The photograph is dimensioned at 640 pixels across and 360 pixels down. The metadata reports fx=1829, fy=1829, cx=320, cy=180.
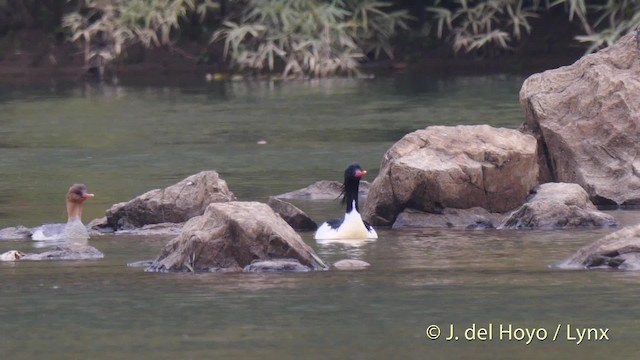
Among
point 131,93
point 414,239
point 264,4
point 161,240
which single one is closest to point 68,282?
point 161,240

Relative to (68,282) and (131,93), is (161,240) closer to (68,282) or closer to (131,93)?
(68,282)

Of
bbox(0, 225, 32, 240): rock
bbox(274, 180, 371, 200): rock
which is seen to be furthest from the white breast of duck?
bbox(274, 180, 371, 200): rock

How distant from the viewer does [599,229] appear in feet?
42.8

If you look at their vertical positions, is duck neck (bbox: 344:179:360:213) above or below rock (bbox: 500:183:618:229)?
above

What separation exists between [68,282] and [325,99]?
16673mm

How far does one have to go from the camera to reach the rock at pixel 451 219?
13.7 metres

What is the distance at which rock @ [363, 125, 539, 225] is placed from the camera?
544 inches

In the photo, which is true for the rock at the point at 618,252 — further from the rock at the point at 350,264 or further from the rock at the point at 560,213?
the rock at the point at 560,213

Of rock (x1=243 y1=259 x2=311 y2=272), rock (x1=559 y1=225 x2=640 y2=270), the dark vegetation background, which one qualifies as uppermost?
rock (x1=559 y1=225 x2=640 y2=270)

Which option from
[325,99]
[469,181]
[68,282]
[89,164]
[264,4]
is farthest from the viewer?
[264,4]

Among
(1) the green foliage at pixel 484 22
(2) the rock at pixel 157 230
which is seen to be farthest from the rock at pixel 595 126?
(1) the green foliage at pixel 484 22

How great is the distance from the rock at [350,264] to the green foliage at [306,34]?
20.0 meters

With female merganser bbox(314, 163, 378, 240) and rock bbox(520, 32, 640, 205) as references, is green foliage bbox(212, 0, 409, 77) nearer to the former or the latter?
rock bbox(520, 32, 640, 205)

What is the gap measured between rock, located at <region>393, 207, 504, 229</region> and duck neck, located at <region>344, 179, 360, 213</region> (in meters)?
0.57
